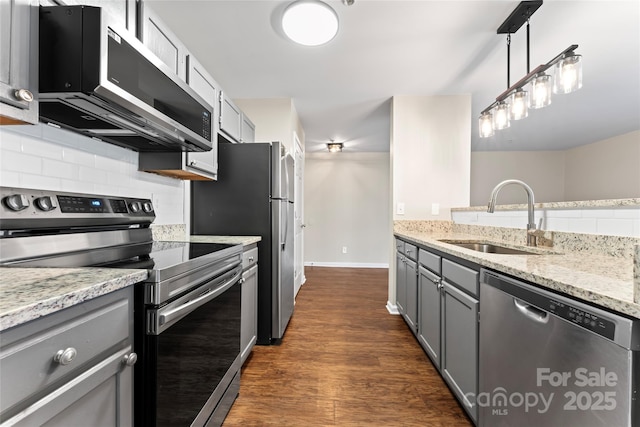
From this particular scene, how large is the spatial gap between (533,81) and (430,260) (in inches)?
53.1

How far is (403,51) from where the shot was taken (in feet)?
7.63

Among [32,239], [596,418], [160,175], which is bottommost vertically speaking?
[596,418]

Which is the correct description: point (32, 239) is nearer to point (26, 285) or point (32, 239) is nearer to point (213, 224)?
point (26, 285)

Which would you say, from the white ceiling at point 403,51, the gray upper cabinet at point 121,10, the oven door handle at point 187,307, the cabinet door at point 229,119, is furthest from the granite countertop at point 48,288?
the white ceiling at point 403,51

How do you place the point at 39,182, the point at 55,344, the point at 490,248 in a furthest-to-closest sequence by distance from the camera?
the point at 490,248
the point at 39,182
the point at 55,344

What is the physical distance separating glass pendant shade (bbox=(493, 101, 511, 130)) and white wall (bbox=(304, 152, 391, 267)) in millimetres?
3571

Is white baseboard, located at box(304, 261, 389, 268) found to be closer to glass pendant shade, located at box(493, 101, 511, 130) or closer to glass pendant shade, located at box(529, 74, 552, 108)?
glass pendant shade, located at box(493, 101, 511, 130)

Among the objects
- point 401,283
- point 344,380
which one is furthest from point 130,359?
point 401,283

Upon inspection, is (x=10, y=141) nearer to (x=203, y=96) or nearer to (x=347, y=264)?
(x=203, y=96)

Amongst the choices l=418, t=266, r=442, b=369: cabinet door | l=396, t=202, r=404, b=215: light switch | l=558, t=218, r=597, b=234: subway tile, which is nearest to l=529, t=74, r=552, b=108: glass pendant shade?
l=558, t=218, r=597, b=234: subway tile

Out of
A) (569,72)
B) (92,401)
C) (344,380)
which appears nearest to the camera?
(92,401)

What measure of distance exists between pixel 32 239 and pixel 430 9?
91.4 inches

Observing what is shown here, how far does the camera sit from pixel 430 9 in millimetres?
1838

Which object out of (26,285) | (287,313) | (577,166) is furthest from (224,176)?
(577,166)
